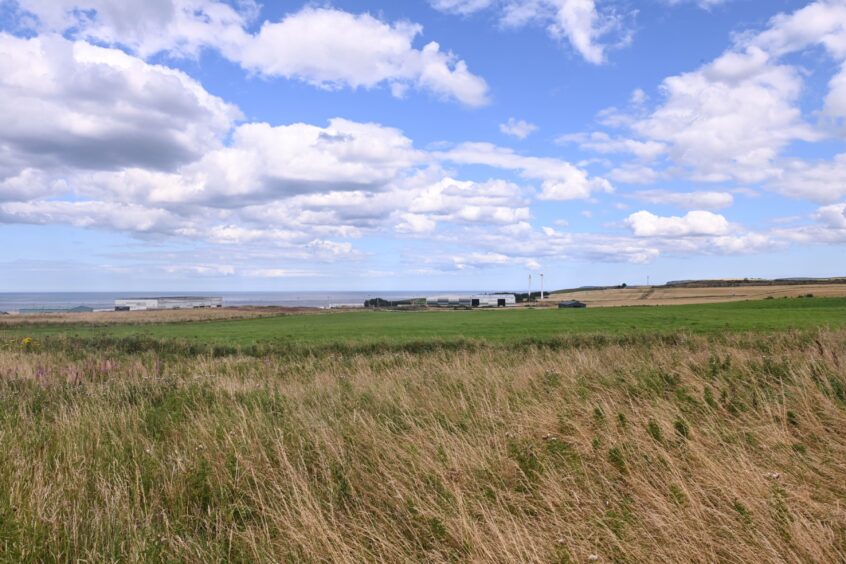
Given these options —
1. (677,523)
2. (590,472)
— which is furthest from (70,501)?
(677,523)

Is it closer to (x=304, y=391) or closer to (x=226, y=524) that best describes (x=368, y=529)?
(x=226, y=524)

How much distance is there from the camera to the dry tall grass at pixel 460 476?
13.9 ft

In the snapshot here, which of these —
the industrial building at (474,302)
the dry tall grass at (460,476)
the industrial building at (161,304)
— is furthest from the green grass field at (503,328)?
the industrial building at (161,304)

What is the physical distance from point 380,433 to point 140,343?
81.6ft

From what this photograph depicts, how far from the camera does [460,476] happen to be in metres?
5.41

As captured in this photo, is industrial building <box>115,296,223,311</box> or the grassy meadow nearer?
the grassy meadow

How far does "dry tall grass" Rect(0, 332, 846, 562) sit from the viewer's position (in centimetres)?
424

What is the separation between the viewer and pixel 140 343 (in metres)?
28.1

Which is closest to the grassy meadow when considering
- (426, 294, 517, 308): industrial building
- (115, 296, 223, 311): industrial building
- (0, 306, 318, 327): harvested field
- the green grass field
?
the green grass field

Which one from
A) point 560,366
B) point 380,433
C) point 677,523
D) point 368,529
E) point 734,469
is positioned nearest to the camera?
point 677,523

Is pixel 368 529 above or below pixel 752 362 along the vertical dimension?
below

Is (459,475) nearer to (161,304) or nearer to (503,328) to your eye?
(503,328)

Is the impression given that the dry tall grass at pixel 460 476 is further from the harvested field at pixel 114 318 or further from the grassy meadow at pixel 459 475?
the harvested field at pixel 114 318

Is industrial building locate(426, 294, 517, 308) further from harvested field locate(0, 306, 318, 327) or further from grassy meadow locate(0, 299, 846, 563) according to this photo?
grassy meadow locate(0, 299, 846, 563)
